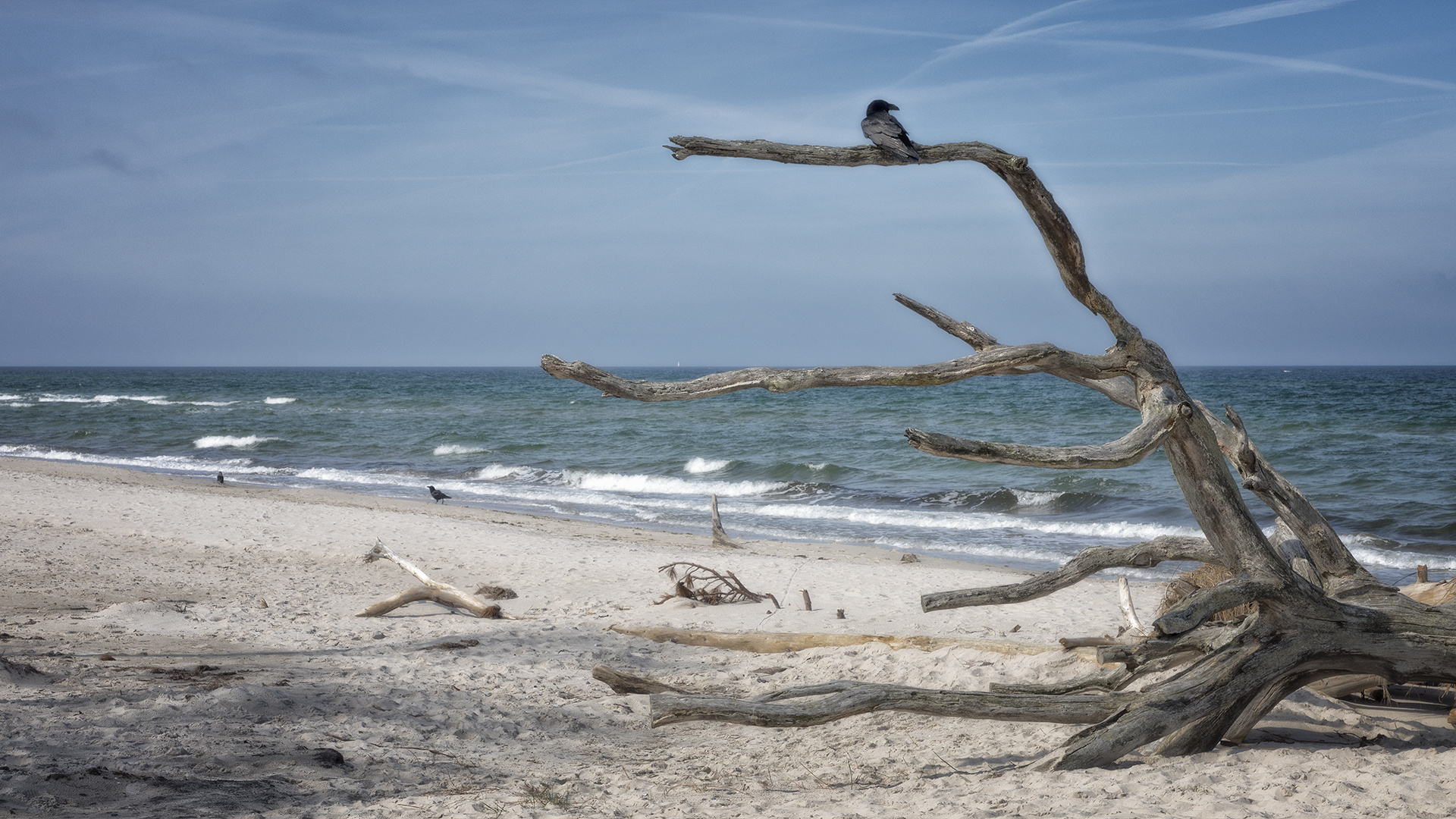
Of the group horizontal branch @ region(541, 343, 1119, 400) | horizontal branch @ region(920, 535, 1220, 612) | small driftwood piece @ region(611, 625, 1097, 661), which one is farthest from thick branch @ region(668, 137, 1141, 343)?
small driftwood piece @ region(611, 625, 1097, 661)

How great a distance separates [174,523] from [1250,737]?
12063 millimetres

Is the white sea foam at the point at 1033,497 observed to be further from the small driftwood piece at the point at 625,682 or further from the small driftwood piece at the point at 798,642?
the small driftwood piece at the point at 625,682

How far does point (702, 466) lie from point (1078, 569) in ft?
56.1

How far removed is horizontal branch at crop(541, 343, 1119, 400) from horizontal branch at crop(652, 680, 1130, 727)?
1.30 meters

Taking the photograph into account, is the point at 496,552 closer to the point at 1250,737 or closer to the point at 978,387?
the point at 1250,737

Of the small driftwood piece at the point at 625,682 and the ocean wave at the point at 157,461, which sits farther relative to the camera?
the ocean wave at the point at 157,461

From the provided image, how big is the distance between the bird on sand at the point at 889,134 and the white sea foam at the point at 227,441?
2779 cm

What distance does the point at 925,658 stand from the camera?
18.4 ft

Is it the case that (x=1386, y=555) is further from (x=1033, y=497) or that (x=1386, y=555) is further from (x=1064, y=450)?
(x=1064, y=450)

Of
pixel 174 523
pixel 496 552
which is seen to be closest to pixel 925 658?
pixel 496 552

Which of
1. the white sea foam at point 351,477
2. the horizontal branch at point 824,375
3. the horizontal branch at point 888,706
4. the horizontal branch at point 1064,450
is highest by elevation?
the horizontal branch at point 824,375

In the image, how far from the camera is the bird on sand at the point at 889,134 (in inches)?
133

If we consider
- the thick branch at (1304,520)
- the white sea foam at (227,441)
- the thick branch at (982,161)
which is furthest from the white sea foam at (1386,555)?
the white sea foam at (227,441)

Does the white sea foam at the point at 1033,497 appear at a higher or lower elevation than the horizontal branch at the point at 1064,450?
lower
